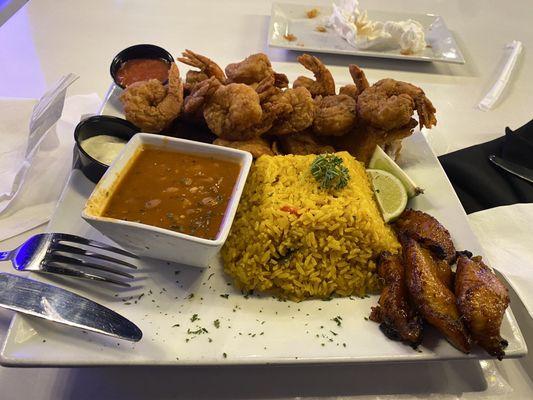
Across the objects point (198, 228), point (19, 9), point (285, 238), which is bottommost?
point (19, 9)

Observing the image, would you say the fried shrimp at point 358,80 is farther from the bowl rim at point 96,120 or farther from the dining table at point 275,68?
the bowl rim at point 96,120

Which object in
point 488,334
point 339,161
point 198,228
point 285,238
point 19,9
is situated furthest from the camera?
point 19,9

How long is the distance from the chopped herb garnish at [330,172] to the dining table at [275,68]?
0.79m

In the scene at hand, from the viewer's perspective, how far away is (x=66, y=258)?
172 centimetres

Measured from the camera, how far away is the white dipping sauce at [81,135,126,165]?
7.19 ft

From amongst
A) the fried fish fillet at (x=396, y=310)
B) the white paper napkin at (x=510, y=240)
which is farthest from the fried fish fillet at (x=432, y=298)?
the white paper napkin at (x=510, y=240)

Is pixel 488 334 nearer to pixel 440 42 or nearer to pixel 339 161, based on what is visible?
pixel 339 161

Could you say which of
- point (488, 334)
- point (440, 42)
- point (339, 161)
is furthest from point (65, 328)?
point (440, 42)

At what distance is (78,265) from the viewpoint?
1730mm

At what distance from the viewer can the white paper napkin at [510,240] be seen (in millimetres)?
1907

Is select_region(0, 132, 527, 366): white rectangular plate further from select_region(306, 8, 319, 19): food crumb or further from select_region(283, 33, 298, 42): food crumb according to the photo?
select_region(306, 8, 319, 19): food crumb

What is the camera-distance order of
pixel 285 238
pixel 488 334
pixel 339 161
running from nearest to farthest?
pixel 488 334
pixel 285 238
pixel 339 161

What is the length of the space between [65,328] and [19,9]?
3.55 metres

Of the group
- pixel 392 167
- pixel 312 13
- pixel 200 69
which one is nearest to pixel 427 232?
pixel 392 167
